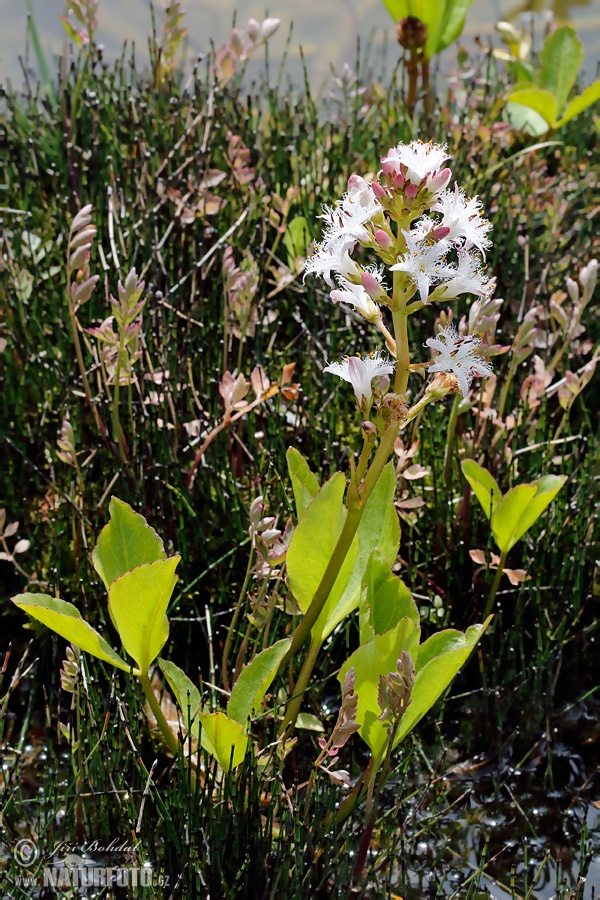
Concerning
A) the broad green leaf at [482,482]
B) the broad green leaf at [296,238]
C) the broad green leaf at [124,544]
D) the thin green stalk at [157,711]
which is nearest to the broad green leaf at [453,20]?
the broad green leaf at [296,238]

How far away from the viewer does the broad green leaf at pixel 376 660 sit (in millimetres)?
975

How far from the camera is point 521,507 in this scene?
1.26 m

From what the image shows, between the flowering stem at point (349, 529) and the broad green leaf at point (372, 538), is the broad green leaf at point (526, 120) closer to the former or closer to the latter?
the broad green leaf at point (372, 538)

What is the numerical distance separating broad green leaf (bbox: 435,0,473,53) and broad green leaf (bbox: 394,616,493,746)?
2.28 m

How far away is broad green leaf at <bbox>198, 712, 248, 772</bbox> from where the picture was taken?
3.15ft

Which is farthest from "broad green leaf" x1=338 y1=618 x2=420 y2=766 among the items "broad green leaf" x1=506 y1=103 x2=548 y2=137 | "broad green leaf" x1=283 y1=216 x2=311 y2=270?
"broad green leaf" x1=506 y1=103 x2=548 y2=137

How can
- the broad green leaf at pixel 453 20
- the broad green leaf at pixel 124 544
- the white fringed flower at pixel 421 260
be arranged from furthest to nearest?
the broad green leaf at pixel 453 20
the broad green leaf at pixel 124 544
the white fringed flower at pixel 421 260

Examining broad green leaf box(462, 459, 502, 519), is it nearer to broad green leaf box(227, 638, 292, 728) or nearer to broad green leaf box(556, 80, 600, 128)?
broad green leaf box(227, 638, 292, 728)

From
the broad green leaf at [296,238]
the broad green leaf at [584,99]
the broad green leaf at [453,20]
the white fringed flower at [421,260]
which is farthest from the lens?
the broad green leaf at [453,20]

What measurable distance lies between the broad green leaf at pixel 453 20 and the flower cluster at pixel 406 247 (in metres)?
2.02

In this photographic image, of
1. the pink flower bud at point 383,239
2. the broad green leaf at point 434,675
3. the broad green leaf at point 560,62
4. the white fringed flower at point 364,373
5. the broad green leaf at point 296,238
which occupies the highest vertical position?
the broad green leaf at point 560,62

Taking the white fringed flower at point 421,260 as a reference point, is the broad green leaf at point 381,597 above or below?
below

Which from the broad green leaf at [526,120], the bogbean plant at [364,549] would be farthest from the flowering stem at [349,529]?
the broad green leaf at [526,120]

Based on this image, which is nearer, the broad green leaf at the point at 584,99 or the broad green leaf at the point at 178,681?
the broad green leaf at the point at 178,681
